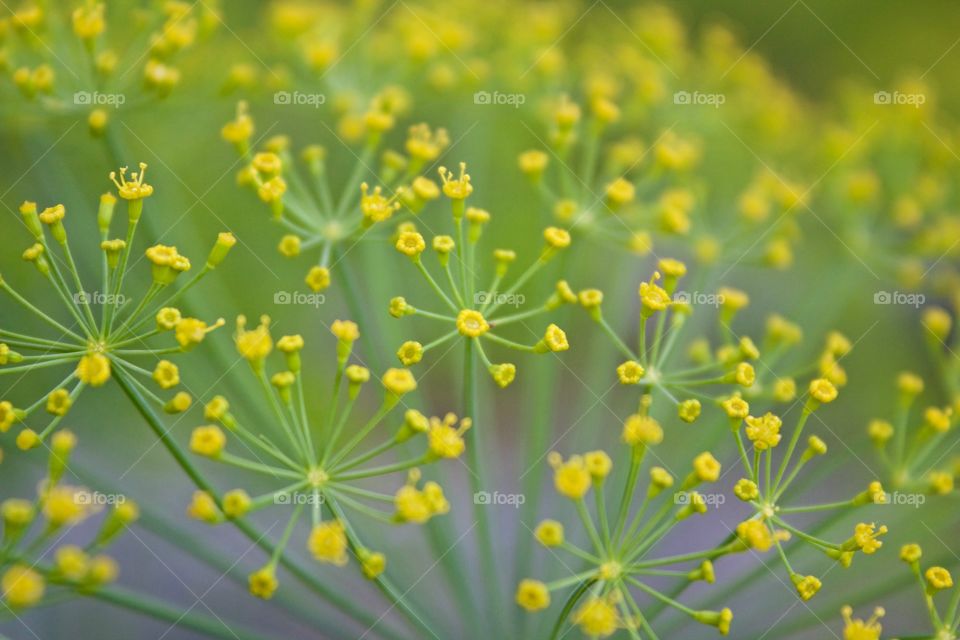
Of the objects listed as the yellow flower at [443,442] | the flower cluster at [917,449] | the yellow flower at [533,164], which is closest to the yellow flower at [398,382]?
the yellow flower at [443,442]

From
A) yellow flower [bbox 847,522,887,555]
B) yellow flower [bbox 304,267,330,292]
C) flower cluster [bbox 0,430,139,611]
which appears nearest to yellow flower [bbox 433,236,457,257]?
yellow flower [bbox 304,267,330,292]

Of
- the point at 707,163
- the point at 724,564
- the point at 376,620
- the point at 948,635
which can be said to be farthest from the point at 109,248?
the point at 724,564

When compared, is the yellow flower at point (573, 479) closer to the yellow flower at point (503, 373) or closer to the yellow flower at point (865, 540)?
the yellow flower at point (503, 373)

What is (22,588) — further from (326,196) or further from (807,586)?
(807,586)

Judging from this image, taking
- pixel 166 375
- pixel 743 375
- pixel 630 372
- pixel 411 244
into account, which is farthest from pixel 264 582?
pixel 743 375

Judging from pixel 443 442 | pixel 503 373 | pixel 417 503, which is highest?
pixel 503 373

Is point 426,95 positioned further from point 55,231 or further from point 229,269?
point 55,231

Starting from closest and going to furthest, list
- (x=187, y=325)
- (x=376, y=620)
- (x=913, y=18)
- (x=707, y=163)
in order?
(x=187, y=325), (x=376, y=620), (x=707, y=163), (x=913, y=18)

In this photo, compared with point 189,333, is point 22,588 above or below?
below
